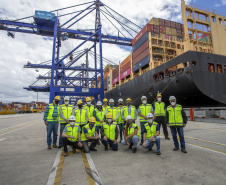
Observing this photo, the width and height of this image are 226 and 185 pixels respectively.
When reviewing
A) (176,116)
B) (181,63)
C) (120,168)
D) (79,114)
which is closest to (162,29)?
(181,63)

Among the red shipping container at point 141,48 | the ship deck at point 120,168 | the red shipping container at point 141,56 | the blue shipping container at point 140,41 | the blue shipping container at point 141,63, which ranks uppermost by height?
the blue shipping container at point 140,41

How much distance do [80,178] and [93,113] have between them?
10.2 ft

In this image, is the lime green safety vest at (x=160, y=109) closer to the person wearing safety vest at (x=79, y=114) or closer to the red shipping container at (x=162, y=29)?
the person wearing safety vest at (x=79, y=114)

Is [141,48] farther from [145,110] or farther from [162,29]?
[145,110]

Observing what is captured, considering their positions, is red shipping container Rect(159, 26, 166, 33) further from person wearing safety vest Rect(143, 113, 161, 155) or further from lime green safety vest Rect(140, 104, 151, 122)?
person wearing safety vest Rect(143, 113, 161, 155)

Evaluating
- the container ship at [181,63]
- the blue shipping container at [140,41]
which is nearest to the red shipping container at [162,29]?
the container ship at [181,63]

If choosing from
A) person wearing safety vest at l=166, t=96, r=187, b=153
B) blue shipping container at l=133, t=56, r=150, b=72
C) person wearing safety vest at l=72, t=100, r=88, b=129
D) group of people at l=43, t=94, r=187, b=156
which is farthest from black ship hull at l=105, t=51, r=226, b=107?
Answer: person wearing safety vest at l=72, t=100, r=88, b=129

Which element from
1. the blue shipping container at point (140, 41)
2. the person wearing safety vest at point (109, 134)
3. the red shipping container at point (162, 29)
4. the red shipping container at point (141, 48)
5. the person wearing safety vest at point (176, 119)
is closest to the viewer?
the person wearing safety vest at point (176, 119)

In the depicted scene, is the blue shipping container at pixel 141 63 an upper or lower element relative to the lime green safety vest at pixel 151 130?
upper

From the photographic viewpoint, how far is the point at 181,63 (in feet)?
45.3

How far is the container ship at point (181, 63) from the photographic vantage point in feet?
41.3

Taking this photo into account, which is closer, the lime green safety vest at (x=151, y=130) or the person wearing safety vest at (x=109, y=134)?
the lime green safety vest at (x=151, y=130)

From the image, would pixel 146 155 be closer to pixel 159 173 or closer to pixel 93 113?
pixel 159 173

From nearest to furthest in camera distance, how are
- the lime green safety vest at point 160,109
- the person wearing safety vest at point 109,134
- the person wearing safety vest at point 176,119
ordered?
the person wearing safety vest at point 176,119 < the person wearing safety vest at point 109,134 < the lime green safety vest at point 160,109
